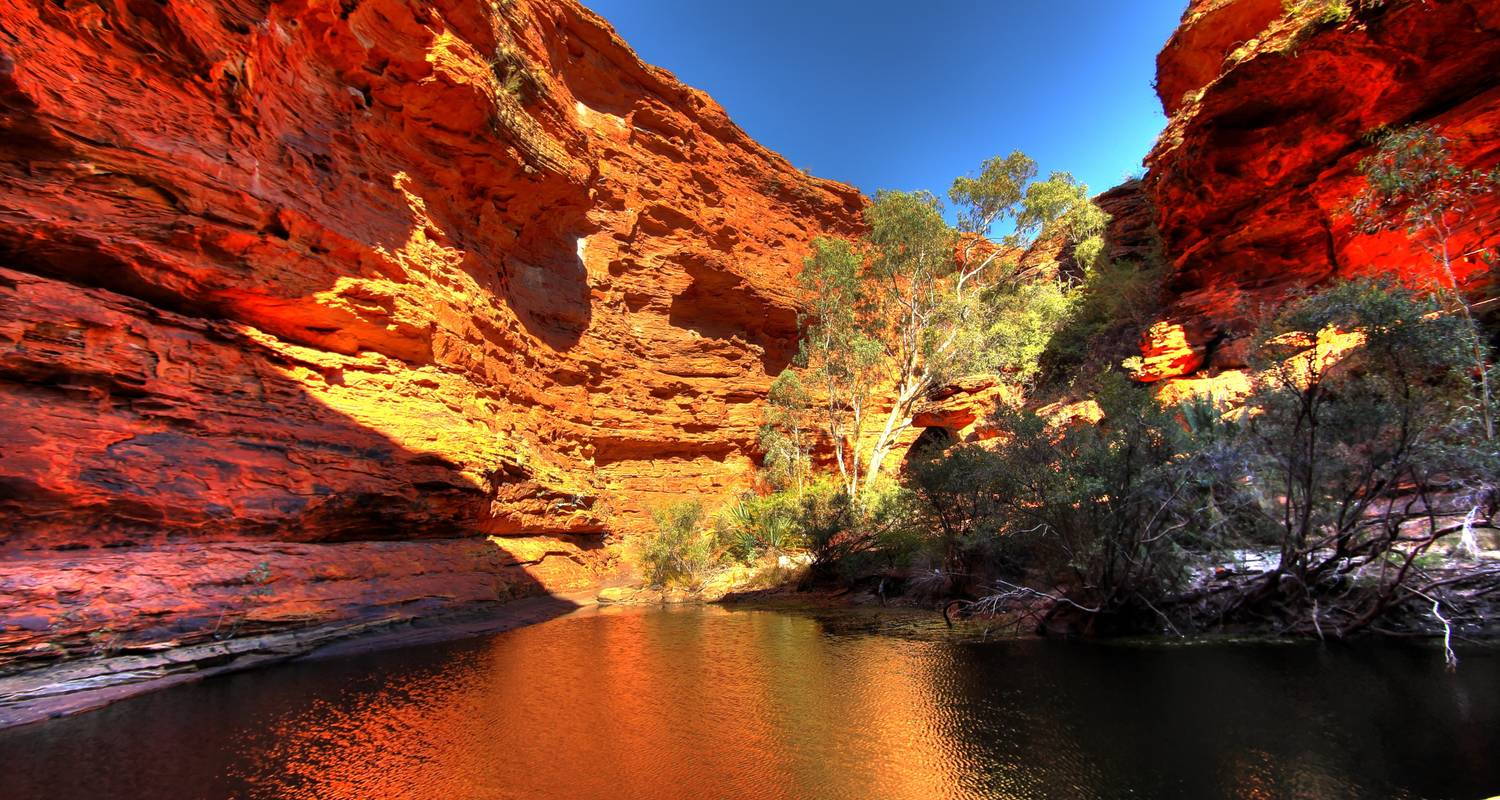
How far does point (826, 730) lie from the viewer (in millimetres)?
4578

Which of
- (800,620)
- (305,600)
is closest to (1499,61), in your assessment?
(800,620)

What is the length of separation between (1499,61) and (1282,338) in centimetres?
1077

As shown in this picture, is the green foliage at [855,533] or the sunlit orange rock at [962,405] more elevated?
the sunlit orange rock at [962,405]

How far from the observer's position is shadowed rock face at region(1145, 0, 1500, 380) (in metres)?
11.4

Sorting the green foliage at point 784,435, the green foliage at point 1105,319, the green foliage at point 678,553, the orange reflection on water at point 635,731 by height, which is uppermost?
the green foliage at point 1105,319

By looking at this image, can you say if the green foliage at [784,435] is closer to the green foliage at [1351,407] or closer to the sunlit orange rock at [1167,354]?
the sunlit orange rock at [1167,354]

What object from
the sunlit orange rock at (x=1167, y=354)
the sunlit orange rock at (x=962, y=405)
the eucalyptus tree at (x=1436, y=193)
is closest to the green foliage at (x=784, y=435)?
the sunlit orange rock at (x=962, y=405)

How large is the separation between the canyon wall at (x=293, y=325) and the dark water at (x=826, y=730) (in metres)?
2.77

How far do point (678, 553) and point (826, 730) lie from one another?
1260cm

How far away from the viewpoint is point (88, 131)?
9.38 meters

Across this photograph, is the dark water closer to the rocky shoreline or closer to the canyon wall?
the rocky shoreline

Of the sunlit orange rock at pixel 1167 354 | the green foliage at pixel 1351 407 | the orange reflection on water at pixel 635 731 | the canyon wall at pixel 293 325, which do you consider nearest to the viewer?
the orange reflection on water at pixel 635 731

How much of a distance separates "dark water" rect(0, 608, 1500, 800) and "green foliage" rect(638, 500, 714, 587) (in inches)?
368

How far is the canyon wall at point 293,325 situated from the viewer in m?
8.26
